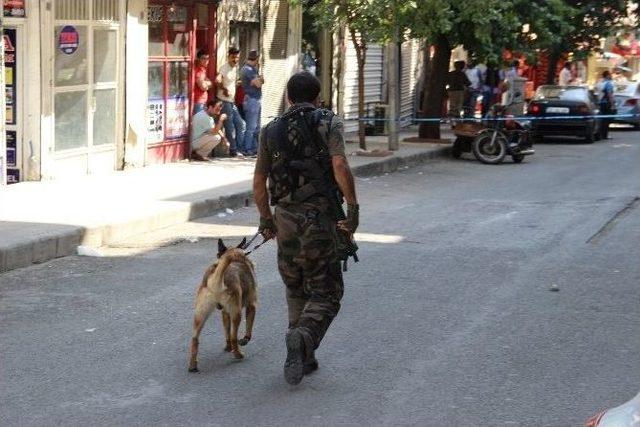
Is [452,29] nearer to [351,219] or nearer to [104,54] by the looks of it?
[104,54]

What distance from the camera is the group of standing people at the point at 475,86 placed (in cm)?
3003

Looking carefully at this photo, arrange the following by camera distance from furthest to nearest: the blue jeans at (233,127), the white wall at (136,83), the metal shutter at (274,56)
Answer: the metal shutter at (274,56), the blue jeans at (233,127), the white wall at (136,83)

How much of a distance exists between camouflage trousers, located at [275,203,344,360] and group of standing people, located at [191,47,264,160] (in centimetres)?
1329

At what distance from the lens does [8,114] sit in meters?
15.5

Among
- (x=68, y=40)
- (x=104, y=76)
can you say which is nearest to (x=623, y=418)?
(x=68, y=40)

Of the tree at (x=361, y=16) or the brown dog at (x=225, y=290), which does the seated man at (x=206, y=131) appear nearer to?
the tree at (x=361, y=16)

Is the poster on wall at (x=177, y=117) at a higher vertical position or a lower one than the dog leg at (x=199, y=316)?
higher

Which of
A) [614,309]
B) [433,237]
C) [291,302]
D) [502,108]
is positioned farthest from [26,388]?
[502,108]

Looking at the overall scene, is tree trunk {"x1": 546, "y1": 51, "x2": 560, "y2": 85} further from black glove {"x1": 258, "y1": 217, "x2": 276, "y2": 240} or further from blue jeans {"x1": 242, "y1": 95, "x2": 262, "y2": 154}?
black glove {"x1": 258, "y1": 217, "x2": 276, "y2": 240}

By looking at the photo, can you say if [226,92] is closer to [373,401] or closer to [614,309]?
[614,309]

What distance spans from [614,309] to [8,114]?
31.0ft

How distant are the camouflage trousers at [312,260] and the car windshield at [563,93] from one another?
77.8ft

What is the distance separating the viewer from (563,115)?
2928cm

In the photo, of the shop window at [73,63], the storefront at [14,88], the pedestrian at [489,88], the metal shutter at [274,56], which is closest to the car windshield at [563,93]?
the pedestrian at [489,88]
